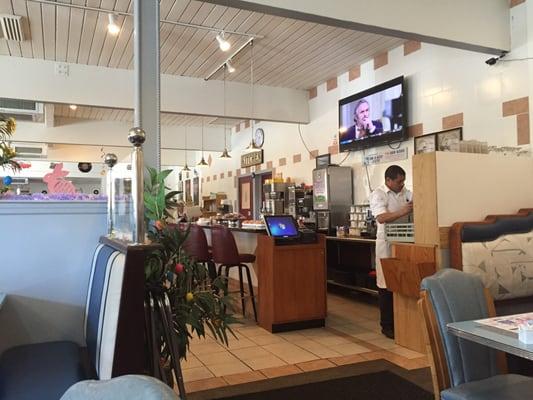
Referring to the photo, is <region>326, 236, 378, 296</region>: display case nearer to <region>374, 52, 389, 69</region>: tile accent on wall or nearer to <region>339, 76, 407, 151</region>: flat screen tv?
<region>339, 76, 407, 151</region>: flat screen tv

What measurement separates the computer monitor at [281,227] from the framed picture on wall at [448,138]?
193 cm

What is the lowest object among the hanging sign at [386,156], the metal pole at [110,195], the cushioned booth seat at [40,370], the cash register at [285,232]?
the cushioned booth seat at [40,370]

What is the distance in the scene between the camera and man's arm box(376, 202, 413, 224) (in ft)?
14.2

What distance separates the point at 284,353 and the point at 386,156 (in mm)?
3246

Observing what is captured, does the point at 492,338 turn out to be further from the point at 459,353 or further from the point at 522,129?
the point at 522,129

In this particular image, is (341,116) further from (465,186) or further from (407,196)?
(465,186)

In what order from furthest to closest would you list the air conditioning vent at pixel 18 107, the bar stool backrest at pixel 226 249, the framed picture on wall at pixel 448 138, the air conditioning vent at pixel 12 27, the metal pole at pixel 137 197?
the air conditioning vent at pixel 18 107
the bar stool backrest at pixel 226 249
the framed picture on wall at pixel 448 138
the air conditioning vent at pixel 12 27
the metal pole at pixel 137 197

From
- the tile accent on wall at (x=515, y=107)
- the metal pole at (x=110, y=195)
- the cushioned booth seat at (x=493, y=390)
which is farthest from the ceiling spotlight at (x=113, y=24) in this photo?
the cushioned booth seat at (x=493, y=390)

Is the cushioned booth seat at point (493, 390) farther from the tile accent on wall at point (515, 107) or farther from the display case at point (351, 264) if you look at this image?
the display case at point (351, 264)

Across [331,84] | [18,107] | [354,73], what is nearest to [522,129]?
[354,73]

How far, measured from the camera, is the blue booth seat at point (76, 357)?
184 cm

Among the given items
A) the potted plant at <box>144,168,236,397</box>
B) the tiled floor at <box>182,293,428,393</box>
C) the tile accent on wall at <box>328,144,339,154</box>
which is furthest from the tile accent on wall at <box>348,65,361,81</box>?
the potted plant at <box>144,168,236,397</box>

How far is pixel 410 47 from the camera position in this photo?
5.66 m

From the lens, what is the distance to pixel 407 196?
4.72 m
